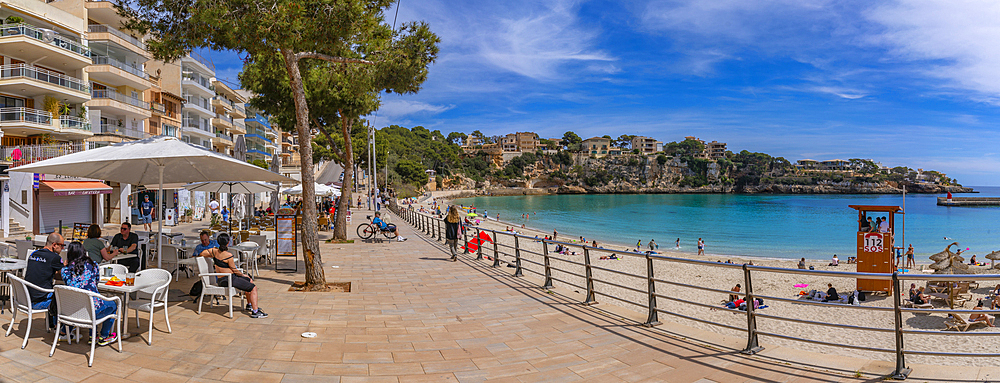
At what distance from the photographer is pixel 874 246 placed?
13.5m

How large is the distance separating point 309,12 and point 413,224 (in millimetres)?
17264

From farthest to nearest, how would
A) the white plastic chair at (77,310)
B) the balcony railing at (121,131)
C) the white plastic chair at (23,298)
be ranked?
the balcony railing at (121,131) < the white plastic chair at (23,298) < the white plastic chair at (77,310)

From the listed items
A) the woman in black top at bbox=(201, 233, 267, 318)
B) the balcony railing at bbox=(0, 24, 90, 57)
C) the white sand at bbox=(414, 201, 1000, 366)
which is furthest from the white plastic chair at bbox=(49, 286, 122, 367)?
the balcony railing at bbox=(0, 24, 90, 57)

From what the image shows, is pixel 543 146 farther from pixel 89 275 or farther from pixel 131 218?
pixel 89 275

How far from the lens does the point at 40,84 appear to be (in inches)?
811

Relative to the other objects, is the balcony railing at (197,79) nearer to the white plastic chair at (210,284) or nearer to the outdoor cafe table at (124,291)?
the white plastic chair at (210,284)

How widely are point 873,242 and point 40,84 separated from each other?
31.7 meters

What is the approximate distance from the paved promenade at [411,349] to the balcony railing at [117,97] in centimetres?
2518

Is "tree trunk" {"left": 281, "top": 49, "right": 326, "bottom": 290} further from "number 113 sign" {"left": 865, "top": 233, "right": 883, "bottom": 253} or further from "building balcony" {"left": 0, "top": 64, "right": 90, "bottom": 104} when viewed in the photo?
"building balcony" {"left": 0, "top": 64, "right": 90, "bottom": 104}

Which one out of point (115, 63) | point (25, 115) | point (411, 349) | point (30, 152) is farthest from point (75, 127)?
point (411, 349)

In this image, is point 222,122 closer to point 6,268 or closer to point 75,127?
point 75,127

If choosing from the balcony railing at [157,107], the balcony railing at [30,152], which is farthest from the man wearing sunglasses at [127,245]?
the balcony railing at [157,107]

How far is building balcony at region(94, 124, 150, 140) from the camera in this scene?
2546 cm

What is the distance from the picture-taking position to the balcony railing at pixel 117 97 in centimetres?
2522
